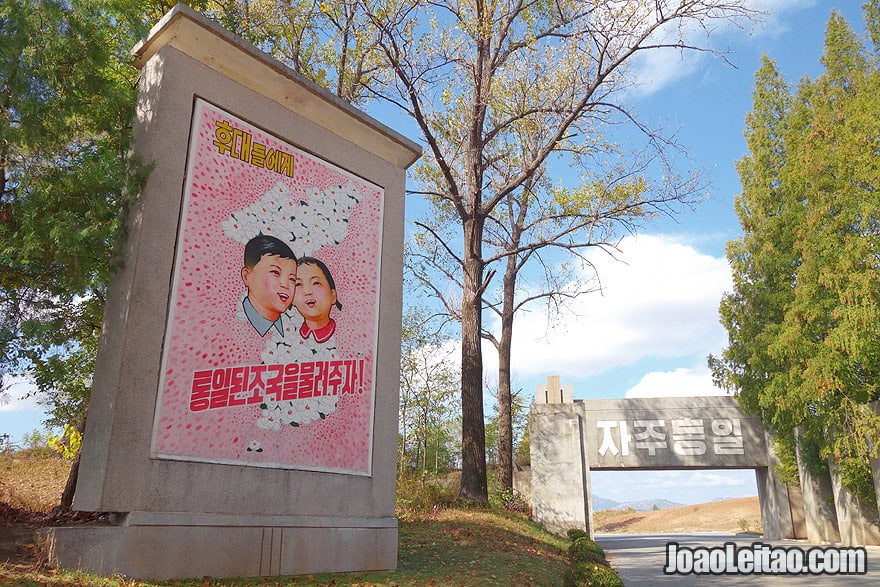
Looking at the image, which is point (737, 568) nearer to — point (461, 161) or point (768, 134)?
point (461, 161)

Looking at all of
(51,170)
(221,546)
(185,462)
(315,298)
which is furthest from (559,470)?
(51,170)

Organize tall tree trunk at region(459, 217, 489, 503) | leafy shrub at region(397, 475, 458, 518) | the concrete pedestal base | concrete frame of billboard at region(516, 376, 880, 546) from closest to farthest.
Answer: the concrete pedestal base
leafy shrub at region(397, 475, 458, 518)
tall tree trunk at region(459, 217, 489, 503)
concrete frame of billboard at region(516, 376, 880, 546)

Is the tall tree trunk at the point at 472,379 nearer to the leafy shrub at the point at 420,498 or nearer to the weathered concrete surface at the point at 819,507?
the leafy shrub at the point at 420,498

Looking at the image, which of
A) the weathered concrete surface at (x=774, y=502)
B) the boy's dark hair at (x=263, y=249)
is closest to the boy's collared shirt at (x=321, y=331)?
the boy's dark hair at (x=263, y=249)

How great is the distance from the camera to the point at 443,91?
51.5ft

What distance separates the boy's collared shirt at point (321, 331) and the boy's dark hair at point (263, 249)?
0.93 m

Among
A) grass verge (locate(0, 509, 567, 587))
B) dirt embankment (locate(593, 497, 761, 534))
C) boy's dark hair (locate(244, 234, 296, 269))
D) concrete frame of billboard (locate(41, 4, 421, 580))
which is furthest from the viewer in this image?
dirt embankment (locate(593, 497, 761, 534))

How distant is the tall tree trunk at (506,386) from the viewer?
19281mm

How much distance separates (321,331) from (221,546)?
9.43ft

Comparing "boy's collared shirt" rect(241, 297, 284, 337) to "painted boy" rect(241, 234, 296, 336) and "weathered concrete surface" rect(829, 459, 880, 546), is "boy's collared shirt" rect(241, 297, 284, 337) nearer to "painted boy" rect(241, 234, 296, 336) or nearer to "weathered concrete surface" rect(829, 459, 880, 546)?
"painted boy" rect(241, 234, 296, 336)

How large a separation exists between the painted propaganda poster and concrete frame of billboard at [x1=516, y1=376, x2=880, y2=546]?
11211 millimetres

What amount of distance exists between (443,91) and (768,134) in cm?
1210

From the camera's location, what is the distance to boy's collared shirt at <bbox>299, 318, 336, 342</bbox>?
799cm

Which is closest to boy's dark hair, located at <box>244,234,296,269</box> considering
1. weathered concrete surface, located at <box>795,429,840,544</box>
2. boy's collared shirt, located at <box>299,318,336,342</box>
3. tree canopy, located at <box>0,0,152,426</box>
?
boy's collared shirt, located at <box>299,318,336,342</box>
